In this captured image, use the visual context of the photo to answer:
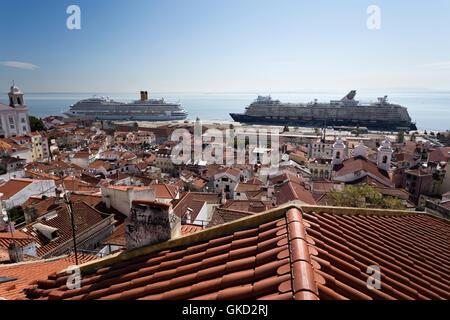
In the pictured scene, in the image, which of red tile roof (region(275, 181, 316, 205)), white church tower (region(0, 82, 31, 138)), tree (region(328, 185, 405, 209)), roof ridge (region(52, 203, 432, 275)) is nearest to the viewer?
roof ridge (region(52, 203, 432, 275))

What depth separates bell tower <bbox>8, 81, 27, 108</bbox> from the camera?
45250 millimetres

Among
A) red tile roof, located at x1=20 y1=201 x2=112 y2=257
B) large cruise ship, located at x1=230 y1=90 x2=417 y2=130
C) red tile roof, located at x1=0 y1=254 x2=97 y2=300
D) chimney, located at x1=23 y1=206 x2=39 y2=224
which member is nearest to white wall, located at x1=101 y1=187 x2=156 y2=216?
red tile roof, located at x1=20 y1=201 x2=112 y2=257

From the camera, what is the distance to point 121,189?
1225 centimetres

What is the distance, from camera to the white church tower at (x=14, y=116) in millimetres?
44688

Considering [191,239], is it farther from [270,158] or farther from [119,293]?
[270,158]

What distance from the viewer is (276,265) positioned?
2.46 m

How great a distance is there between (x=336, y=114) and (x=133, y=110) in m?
75.7

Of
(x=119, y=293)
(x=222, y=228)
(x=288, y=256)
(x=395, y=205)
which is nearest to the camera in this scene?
(x=288, y=256)

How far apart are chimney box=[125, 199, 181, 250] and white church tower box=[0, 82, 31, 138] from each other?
54428 mm

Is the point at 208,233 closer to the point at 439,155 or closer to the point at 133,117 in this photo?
the point at 439,155

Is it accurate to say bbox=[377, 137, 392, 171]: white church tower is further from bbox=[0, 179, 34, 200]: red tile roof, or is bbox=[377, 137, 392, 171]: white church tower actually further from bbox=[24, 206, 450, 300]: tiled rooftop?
bbox=[0, 179, 34, 200]: red tile roof

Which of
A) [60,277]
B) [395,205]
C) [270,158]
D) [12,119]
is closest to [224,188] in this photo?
[270,158]

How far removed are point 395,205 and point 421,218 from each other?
1077cm

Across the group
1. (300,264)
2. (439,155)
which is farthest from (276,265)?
(439,155)
